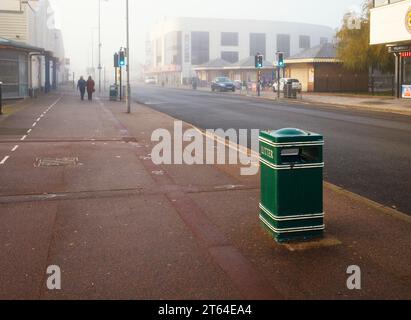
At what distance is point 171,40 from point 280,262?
383 ft

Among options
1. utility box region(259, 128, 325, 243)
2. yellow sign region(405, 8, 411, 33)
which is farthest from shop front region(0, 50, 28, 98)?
utility box region(259, 128, 325, 243)

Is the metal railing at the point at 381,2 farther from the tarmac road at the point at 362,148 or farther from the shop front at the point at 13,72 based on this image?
the shop front at the point at 13,72

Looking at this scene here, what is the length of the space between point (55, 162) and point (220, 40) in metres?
108

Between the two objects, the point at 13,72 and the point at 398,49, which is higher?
the point at 398,49

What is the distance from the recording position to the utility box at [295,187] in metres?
6.07

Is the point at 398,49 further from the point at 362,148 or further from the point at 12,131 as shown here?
the point at 12,131

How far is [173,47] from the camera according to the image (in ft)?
386

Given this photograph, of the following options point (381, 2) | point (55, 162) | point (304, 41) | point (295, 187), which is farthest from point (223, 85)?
point (304, 41)

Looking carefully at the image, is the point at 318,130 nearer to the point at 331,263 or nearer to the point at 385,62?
the point at 331,263

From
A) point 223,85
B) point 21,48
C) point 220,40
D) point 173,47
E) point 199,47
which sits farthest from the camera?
point 173,47

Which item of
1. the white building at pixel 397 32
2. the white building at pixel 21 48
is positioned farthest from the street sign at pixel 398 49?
the white building at pixel 21 48

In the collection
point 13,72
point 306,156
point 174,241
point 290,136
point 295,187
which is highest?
point 13,72

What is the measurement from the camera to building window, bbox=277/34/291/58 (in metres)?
121

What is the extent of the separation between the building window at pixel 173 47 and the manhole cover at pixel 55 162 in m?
104
